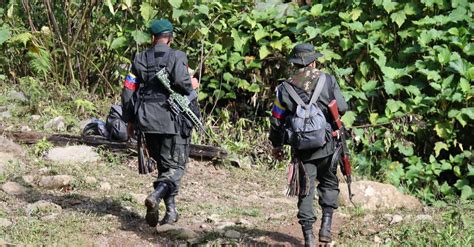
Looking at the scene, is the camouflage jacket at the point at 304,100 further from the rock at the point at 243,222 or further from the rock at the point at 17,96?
the rock at the point at 17,96

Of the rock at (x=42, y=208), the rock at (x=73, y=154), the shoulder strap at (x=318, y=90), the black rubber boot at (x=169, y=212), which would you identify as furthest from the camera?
the rock at (x=73, y=154)

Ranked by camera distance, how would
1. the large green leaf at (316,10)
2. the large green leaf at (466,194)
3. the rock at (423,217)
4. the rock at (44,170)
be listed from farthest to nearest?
the large green leaf at (316,10)
the large green leaf at (466,194)
the rock at (44,170)
the rock at (423,217)

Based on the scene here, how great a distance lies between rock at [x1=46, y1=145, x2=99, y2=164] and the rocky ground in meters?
0.01

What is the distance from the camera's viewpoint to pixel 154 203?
663 cm

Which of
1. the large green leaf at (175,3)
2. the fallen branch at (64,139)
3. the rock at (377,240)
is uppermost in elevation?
the large green leaf at (175,3)

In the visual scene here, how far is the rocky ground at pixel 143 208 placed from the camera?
686 cm

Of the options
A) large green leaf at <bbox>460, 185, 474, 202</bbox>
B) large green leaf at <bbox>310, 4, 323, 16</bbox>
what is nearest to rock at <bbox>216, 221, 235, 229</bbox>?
large green leaf at <bbox>460, 185, 474, 202</bbox>

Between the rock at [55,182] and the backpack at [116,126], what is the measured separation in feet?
4.27

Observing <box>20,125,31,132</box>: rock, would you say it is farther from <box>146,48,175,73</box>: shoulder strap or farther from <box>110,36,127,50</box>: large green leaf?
<box>146,48,175,73</box>: shoulder strap

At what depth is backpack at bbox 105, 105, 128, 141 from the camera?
9355mm

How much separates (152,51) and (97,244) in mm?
1601

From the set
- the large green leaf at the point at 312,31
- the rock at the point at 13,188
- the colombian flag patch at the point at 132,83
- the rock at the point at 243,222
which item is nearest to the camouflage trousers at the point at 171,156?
the colombian flag patch at the point at 132,83

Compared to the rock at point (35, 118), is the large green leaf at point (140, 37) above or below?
above

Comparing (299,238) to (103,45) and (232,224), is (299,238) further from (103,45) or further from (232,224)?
(103,45)
